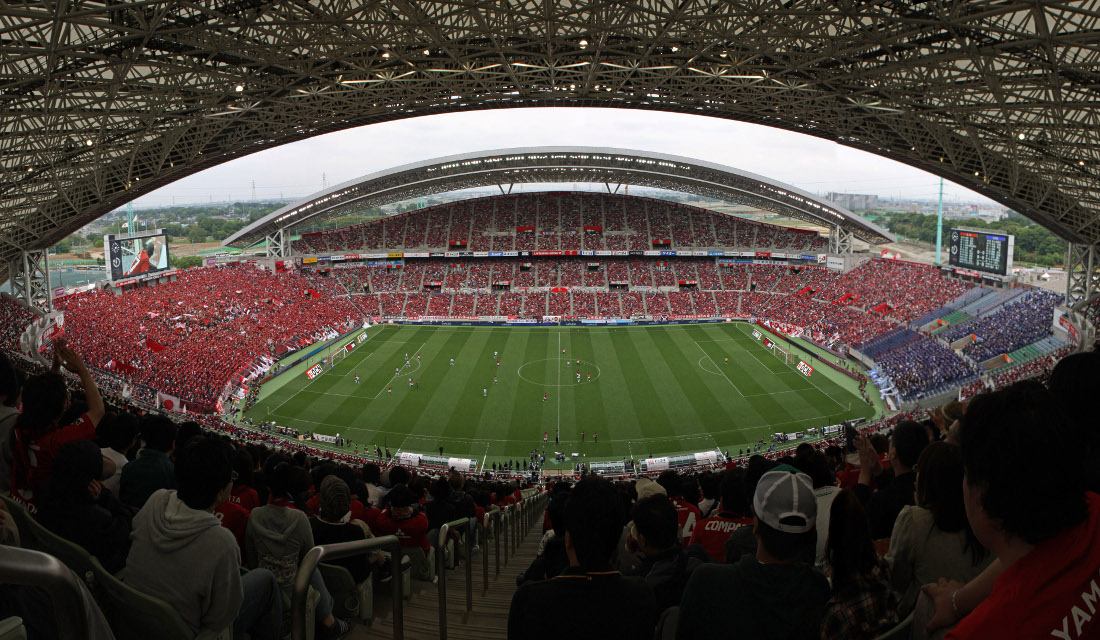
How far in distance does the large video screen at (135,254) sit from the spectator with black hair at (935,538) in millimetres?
54981

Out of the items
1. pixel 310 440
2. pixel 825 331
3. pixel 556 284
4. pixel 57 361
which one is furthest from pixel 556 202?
pixel 57 361

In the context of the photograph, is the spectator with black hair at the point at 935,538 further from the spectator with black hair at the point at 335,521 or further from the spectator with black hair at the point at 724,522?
the spectator with black hair at the point at 335,521

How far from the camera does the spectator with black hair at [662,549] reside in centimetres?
404

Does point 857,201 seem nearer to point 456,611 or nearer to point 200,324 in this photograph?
point 200,324

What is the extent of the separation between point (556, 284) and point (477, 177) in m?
13.2

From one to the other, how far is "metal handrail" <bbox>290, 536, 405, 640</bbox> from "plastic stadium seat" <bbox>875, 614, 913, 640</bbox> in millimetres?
2405

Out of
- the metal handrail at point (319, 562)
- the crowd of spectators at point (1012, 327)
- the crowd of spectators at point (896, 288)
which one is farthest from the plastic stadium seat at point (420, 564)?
the crowd of spectators at point (896, 288)

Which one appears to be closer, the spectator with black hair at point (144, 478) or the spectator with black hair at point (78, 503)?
the spectator with black hair at point (78, 503)

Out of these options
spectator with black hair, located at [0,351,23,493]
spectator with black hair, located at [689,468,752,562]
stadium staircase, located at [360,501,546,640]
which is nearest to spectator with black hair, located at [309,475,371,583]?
stadium staircase, located at [360,501,546,640]

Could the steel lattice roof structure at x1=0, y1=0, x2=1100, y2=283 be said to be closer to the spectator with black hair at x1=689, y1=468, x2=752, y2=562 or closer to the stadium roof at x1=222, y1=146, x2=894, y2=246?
the spectator with black hair at x1=689, y1=468, x2=752, y2=562

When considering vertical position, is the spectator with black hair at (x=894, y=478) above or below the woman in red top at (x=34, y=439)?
below

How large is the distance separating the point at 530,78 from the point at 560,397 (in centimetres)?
1743

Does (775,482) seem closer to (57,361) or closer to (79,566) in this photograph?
(79,566)

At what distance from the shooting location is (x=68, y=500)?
3561 millimetres
